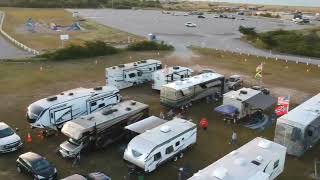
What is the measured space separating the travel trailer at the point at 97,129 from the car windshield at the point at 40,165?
5.73 feet

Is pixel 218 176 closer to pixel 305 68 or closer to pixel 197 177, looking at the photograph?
pixel 197 177

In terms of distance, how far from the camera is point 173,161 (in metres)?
21.0

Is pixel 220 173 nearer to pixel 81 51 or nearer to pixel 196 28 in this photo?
pixel 81 51

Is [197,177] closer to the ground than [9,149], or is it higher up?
higher up

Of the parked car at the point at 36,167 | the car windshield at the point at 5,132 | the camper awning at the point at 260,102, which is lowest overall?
the parked car at the point at 36,167

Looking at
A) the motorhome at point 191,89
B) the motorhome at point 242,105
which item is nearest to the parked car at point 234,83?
the motorhome at point 191,89

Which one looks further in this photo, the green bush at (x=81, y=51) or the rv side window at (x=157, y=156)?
the green bush at (x=81, y=51)

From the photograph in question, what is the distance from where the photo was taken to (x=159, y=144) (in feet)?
63.6

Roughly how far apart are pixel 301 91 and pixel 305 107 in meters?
11.1

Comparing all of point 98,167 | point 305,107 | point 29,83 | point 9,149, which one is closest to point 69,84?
point 29,83

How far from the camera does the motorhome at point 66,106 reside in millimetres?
23419

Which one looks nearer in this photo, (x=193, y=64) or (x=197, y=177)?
(x=197, y=177)

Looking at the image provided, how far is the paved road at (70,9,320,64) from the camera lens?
5291cm

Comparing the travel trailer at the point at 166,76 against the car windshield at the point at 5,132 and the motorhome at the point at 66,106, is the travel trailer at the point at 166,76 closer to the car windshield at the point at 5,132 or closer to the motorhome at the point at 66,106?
the motorhome at the point at 66,106
